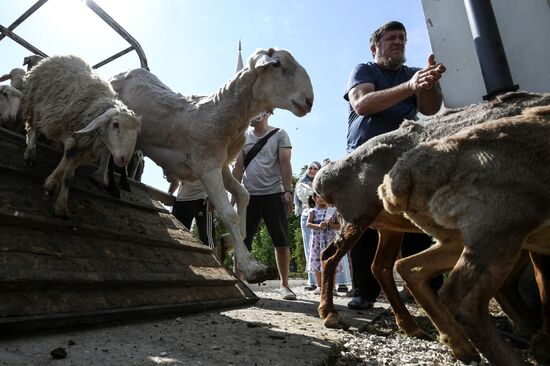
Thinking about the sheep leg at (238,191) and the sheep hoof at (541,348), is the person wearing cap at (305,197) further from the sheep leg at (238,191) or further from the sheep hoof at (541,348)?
the sheep hoof at (541,348)

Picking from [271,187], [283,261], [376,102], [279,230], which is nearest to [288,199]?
[271,187]

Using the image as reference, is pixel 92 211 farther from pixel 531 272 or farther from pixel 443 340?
pixel 531 272

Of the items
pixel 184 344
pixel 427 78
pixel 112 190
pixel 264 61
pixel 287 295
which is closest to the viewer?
pixel 184 344

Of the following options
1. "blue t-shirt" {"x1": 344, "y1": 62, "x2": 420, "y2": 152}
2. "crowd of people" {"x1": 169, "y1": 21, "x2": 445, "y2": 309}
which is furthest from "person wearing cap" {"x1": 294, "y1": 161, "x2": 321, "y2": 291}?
"blue t-shirt" {"x1": 344, "y1": 62, "x2": 420, "y2": 152}

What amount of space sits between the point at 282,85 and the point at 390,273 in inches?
87.8

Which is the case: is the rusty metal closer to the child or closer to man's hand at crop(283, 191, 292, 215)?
man's hand at crop(283, 191, 292, 215)

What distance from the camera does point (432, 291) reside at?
2.44 meters

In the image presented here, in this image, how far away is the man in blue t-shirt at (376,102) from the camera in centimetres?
401

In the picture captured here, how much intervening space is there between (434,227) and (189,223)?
465cm

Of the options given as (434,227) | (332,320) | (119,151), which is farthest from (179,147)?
(434,227)

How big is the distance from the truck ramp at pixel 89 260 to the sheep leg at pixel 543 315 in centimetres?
207

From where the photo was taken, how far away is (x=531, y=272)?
131 inches

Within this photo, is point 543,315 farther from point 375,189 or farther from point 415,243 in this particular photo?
point 415,243

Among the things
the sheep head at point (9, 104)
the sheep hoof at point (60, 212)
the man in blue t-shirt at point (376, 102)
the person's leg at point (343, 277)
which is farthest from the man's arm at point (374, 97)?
the person's leg at point (343, 277)
